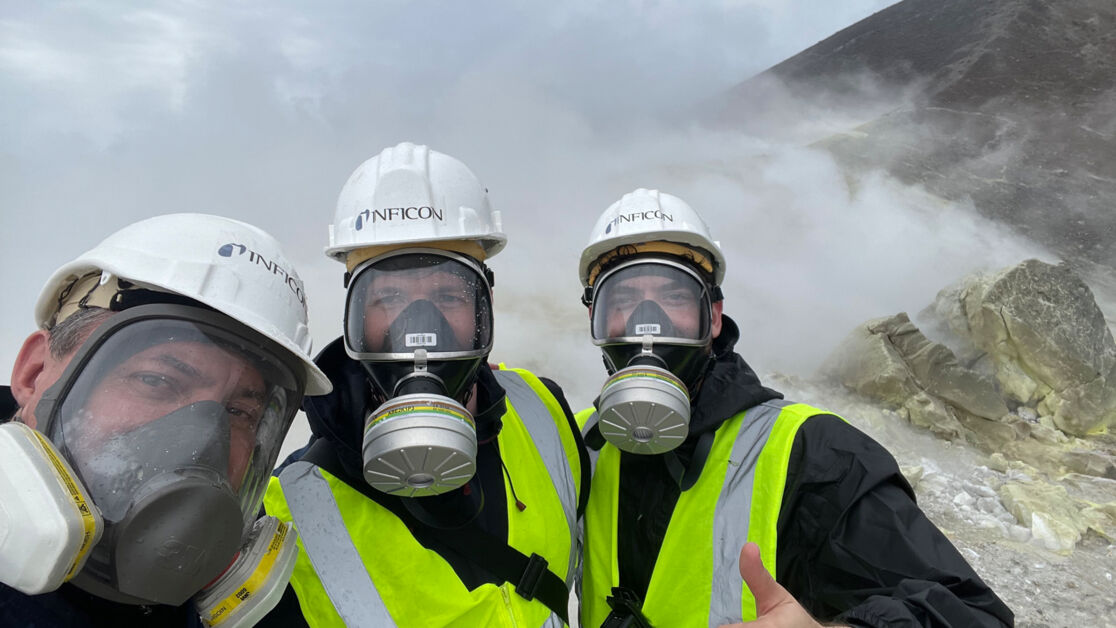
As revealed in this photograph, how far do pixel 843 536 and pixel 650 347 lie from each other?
72 cm

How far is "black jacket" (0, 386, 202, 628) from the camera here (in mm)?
943

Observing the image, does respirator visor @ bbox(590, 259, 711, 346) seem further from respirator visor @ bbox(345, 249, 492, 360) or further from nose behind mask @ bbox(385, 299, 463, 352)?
nose behind mask @ bbox(385, 299, 463, 352)

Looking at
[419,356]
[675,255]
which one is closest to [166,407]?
[419,356]

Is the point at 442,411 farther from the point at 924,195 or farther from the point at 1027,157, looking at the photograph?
the point at 1027,157

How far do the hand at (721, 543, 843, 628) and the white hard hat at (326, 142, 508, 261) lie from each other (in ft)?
3.64

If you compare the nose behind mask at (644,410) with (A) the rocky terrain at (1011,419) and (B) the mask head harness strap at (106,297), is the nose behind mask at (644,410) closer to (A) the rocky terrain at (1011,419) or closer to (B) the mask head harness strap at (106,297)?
(B) the mask head harness strap at (106,297)

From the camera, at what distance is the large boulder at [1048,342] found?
7293 mm

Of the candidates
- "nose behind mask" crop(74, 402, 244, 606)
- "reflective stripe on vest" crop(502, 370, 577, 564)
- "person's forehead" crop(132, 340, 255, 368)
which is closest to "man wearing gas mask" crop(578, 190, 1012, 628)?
"reflective stripe on vest" crop(502, 370, 577, 564)

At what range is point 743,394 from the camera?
185 cm

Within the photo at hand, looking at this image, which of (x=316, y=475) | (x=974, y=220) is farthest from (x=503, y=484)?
(x=974, y=220)

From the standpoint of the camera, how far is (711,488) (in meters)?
1.76

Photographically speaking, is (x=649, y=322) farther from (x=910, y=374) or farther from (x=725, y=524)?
(x=910, y=374)

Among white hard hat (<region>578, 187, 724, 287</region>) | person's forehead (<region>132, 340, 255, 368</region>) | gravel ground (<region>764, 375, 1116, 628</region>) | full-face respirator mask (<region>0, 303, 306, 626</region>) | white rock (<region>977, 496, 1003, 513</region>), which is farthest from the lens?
white rock (<region>977, 496, 1003, 513</region>)

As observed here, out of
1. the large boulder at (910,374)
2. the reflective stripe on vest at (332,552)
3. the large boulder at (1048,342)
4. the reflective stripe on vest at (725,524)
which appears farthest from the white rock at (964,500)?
the reflective stripe on vest at (332,552)
